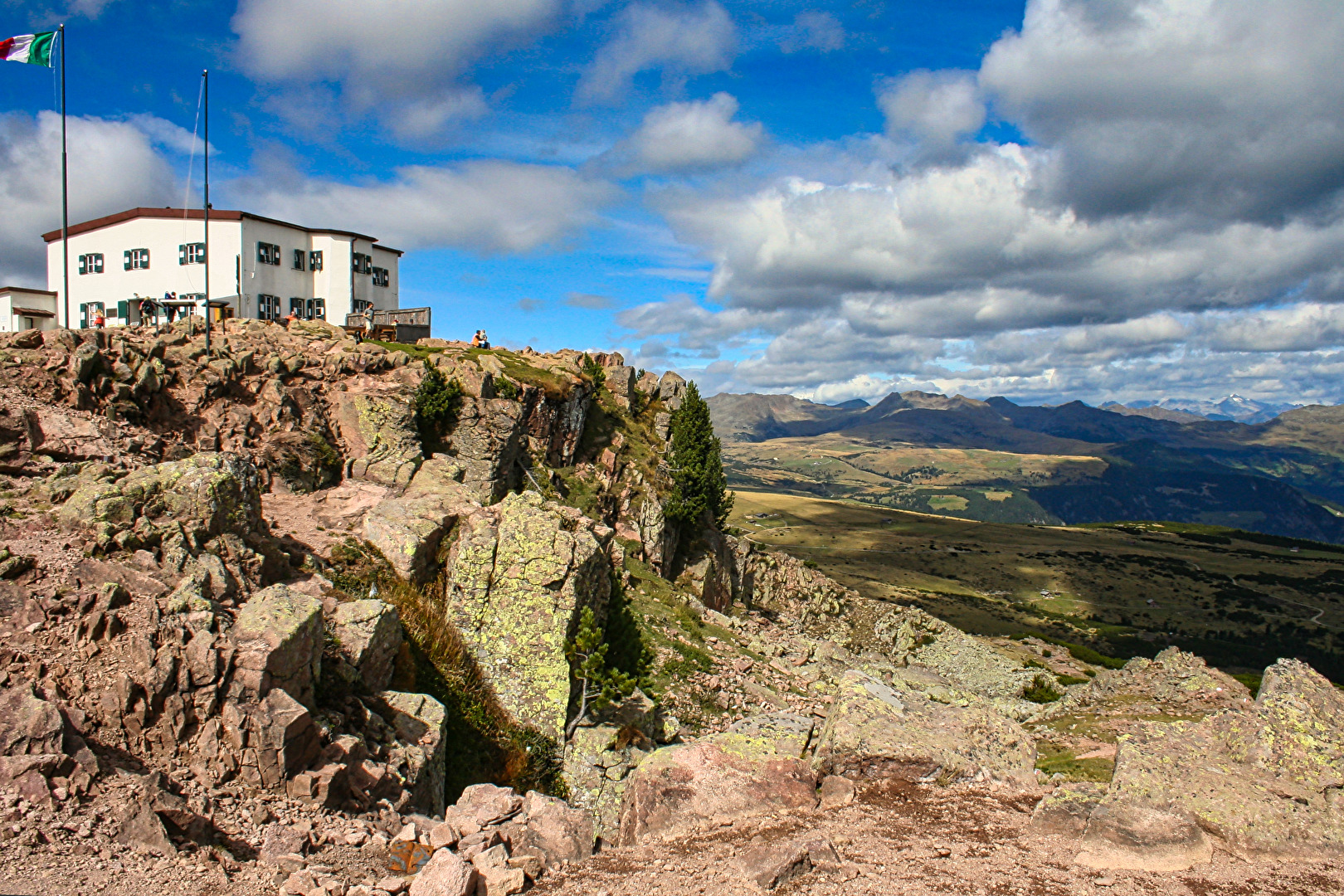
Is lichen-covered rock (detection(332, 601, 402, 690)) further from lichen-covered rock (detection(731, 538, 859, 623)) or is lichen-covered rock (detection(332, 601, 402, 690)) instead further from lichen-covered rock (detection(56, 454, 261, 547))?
lichen-covered rock (detection(731, 538, 859, 623))

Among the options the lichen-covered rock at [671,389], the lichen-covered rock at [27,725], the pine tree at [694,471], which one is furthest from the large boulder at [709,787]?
the lichen-covered rock at [671,389]

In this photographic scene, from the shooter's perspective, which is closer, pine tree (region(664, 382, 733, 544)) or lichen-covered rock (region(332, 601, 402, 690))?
lichen-covered rock (region(332, 601, 402, 690))

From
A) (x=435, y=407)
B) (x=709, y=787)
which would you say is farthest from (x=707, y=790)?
(x=435, y=407)

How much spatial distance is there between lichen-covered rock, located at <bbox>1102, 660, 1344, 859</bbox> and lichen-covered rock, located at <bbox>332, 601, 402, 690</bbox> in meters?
16.1

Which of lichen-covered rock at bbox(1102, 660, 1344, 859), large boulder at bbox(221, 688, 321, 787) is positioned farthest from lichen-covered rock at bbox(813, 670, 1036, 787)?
large boulder at bbox(221, 688, 321, 787)

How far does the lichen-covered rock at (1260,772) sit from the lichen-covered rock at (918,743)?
2.35 m

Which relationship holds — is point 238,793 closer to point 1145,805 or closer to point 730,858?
point 730,858

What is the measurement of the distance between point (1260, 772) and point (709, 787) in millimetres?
10937

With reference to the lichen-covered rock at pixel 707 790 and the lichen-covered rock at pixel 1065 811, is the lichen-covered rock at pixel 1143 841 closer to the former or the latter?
the lichen-covered rock at pixel 1065 811

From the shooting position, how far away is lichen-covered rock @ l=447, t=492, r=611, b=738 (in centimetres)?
2180

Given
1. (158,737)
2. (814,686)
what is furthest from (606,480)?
(158,737)

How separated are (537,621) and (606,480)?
38211 mm

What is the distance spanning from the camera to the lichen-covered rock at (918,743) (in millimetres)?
14680

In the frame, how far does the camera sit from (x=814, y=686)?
35.5 meters
